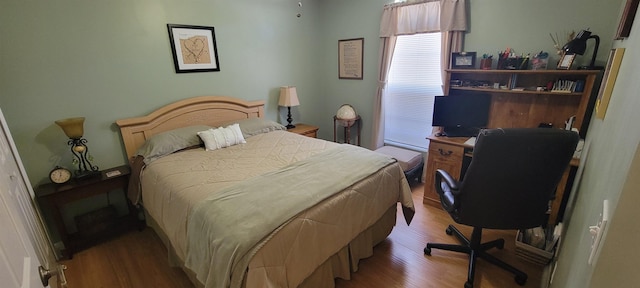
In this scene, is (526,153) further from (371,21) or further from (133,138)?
(133,138)

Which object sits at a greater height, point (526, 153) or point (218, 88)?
point (218, 88)

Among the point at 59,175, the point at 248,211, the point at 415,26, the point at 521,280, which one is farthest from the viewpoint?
the point at 415,26

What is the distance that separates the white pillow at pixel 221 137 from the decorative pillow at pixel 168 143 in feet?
0.34

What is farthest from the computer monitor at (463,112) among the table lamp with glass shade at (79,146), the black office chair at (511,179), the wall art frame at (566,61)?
the table lamp with glass shade at (79,146)

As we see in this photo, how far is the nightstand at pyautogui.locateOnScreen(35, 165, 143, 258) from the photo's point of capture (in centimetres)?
209

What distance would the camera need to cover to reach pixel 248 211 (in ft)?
4.81

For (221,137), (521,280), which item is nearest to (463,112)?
(521,280)

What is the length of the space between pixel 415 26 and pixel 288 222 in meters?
2.76

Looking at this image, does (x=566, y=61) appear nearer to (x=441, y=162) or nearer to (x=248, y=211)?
(x=441, y=162)

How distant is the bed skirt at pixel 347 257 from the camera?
5.56ft

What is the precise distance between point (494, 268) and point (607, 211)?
1.69m

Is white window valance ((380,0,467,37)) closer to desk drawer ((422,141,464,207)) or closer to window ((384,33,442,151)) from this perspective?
window ((384,33,442,151))

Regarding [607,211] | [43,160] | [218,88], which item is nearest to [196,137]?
[218,88]

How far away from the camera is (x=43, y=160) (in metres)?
2.22
